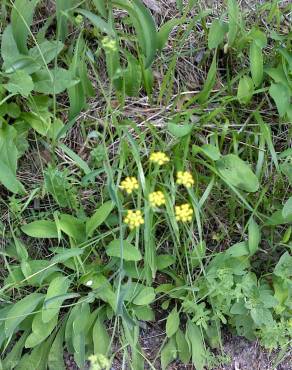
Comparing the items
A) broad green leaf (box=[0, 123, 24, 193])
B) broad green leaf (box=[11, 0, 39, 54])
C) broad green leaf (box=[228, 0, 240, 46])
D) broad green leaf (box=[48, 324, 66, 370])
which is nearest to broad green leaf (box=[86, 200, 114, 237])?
broad green leaf (box=[0, 123, 24, 193])

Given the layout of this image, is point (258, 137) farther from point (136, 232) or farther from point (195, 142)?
point (136, 232)

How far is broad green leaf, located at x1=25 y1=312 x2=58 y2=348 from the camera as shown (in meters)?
1.78

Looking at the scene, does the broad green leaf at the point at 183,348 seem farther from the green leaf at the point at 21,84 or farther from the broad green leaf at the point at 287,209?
the green leaf at the point at 21,84

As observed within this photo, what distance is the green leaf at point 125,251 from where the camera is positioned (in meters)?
1.75

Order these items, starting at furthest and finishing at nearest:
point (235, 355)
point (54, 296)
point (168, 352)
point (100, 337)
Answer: point (235, 355), point (168, 352), point (100, 337), point (54, 296)

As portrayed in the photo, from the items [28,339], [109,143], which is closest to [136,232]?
[109,143]

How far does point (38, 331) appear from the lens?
1.78 m

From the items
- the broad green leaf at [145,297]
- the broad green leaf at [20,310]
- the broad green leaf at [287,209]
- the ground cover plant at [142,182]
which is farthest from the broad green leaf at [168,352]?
the broad green leaf at [287,209]

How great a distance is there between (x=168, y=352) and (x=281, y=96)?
97cm

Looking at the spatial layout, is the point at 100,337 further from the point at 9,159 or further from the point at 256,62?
the point at 256,62

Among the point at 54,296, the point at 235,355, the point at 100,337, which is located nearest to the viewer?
the point at 54,296

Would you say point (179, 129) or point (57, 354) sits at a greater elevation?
point (179, 129)

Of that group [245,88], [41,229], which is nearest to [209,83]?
[245,88]

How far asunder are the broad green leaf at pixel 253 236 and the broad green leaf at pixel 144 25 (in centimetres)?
65
